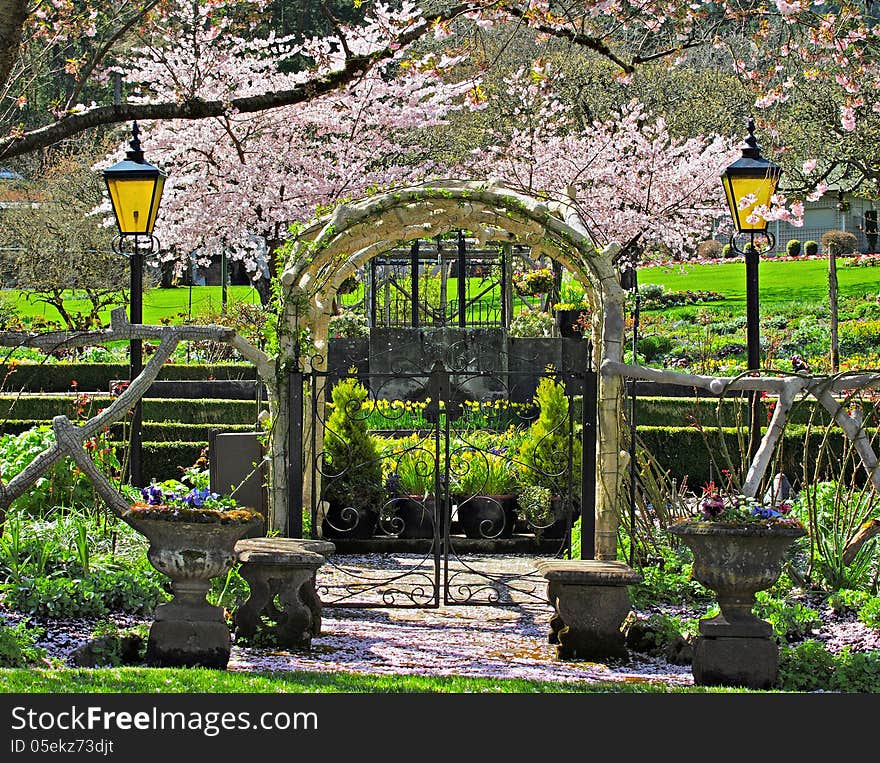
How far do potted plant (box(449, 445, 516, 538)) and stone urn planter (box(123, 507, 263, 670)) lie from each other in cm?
428

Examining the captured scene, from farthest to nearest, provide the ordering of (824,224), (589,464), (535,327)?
(824,224), (535,327), (589,464)

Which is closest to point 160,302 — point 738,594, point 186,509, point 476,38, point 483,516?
point 483,516

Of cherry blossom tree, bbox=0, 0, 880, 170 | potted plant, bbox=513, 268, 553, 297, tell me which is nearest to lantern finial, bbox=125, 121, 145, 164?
cherry blossom tree, bbox=0, 0, 880, 170

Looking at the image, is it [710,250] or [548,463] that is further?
[710,250]

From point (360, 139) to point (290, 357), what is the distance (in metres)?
11.8

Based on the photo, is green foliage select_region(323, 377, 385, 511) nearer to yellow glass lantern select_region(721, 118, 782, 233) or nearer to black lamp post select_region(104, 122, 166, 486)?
black lamp post select_region(104, 122, 166, 486)

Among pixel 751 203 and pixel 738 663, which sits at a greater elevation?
pixel 751 203

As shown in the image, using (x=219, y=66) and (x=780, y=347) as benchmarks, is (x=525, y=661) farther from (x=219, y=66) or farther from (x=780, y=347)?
(x=780, y=347)

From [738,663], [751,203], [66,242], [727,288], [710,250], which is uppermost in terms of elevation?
[710,250]

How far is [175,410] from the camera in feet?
51.0

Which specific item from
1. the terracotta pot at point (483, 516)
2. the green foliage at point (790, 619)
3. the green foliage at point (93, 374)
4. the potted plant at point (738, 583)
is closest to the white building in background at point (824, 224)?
the green foliage at point (93, 374)

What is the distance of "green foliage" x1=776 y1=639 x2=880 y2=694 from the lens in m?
5.48

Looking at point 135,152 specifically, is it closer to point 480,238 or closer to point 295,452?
point 480,238

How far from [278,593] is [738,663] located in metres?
2.35
